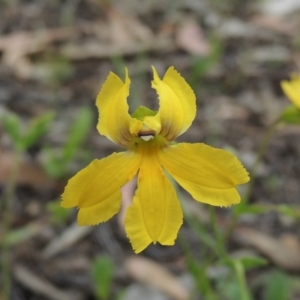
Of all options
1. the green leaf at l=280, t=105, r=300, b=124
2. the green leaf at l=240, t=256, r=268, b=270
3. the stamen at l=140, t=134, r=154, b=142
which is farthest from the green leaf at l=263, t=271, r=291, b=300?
the stamen at l=140, t=134, r=154, b=142

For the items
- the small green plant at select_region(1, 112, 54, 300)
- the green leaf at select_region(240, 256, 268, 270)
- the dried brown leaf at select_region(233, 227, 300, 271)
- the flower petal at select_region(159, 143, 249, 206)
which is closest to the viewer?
the flower petal at select_region(159, 143, 249, 206)

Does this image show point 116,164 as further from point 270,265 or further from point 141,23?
point 141,23

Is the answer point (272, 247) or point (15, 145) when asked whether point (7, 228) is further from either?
point (272, 247)

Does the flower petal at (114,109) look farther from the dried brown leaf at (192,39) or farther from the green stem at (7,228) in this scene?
the dried brown leaf at (192,39)

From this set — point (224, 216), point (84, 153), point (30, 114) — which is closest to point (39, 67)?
point (30, 114)

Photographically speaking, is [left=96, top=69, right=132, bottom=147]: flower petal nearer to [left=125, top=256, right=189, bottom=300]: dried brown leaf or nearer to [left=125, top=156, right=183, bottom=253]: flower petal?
[left=125, top=156, right=183, bottom=253]: flower petal

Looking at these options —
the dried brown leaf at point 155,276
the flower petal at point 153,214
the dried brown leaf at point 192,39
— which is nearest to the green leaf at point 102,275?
the dried brown leaf at point 155,276

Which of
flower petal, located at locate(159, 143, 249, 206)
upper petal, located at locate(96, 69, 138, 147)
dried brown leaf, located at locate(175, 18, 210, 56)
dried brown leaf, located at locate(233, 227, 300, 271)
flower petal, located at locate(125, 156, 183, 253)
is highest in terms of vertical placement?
upper petal, located at locate(96, 69, 138, 147)
